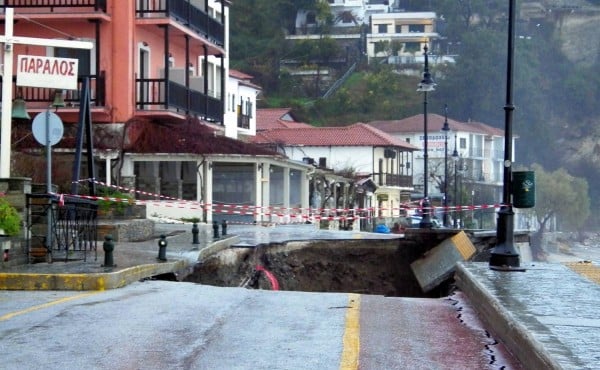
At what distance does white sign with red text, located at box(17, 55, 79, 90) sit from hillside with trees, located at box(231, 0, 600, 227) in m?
101

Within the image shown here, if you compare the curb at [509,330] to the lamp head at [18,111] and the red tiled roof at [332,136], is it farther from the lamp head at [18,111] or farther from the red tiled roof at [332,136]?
the red tiled roof at [332,136]

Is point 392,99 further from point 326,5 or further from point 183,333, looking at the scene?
point 183,333

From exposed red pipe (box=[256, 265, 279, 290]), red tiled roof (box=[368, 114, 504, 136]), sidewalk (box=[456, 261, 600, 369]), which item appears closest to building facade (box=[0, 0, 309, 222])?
exposed red pipe (box=[256, 265, 279, 290])

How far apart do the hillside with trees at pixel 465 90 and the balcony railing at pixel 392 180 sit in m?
37.2

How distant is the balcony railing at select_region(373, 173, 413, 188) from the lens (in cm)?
7656

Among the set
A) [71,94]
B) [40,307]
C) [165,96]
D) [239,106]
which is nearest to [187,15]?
[165,96]

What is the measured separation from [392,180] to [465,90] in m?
55.8

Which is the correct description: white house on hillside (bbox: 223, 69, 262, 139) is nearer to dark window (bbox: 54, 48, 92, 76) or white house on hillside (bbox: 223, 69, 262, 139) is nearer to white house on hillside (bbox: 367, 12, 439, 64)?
dark window (bbox: 54, 48, 92, 76)

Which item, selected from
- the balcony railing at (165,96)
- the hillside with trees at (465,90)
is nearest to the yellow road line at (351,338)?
the balcony railing at (165,96)

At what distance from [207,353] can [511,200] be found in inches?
342

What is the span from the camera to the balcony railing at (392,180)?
76.6 m

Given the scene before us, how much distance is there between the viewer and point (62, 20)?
3356 centimetres

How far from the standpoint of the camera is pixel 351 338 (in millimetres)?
10398

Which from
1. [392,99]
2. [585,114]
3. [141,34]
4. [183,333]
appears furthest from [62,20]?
[585,114]
